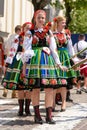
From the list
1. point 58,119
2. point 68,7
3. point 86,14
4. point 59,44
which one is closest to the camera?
point 58,119

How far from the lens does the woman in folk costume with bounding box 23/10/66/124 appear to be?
7102 mm

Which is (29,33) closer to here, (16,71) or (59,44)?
(16,71)

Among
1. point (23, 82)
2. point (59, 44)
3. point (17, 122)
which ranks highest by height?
point (59, 44)

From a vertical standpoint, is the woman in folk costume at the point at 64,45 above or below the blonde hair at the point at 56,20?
below

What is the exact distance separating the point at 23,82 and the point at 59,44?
4.13 feet

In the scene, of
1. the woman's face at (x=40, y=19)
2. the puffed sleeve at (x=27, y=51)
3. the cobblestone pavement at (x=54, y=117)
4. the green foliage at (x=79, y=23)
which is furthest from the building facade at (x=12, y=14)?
the puffed sleeve at (x=27, y=51)

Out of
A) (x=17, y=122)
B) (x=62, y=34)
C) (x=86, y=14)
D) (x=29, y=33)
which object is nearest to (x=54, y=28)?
(x=62, y=34)

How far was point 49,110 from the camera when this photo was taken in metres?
7.26

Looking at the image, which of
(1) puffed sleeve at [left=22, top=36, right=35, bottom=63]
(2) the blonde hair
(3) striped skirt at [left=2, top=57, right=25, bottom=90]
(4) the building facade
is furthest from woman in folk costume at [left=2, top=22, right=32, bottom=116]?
(4) the building facade

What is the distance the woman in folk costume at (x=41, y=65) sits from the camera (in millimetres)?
7102

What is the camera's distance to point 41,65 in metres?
7.11

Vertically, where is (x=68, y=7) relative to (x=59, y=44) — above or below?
above

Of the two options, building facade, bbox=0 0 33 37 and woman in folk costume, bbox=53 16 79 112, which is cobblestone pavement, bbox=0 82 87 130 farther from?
building facade, bbox=0 0 33 37

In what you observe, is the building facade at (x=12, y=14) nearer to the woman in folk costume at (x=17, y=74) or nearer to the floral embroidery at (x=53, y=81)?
the woman in folk costume at (x=17, y=74)
